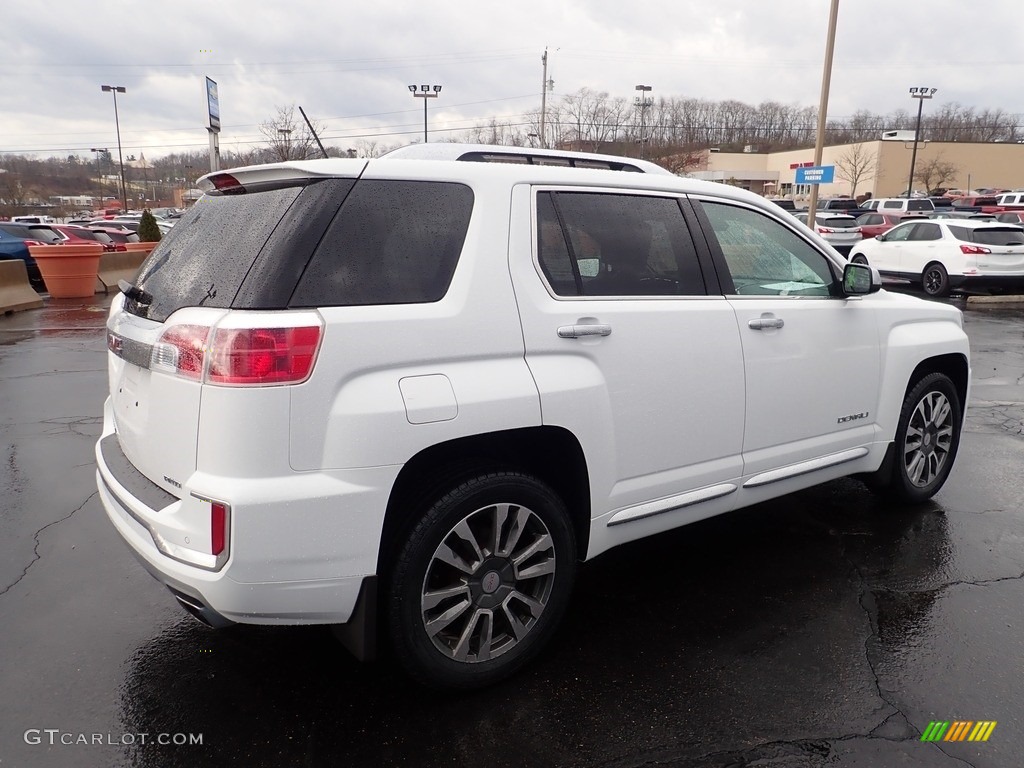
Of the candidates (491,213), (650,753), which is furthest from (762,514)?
(491,213)

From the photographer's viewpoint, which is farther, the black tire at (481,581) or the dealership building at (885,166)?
the dealership building at (885,166)

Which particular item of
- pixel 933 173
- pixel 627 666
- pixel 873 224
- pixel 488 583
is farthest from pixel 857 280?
pixel 933 173

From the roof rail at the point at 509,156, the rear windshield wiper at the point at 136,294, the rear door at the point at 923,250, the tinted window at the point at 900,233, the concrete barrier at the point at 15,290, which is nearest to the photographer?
the rear windshield wiper at the point at 136,294

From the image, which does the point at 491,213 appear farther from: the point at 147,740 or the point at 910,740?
the point at 910,740

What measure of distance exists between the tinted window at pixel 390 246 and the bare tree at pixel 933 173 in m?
86.3

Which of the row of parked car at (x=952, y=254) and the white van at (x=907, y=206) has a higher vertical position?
the white van at (x=907, y=206)

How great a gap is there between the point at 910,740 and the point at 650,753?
3.03 feet

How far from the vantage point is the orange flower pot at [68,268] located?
16.1 metres

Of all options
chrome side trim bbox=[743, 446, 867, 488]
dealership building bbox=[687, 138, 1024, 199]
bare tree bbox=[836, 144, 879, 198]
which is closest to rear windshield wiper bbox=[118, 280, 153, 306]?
chrome side trim bbox=[743, 446, 867, 488]

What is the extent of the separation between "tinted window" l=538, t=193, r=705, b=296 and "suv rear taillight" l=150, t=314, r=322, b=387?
101 cm

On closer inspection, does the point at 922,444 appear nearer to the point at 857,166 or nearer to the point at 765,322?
the point at 765,322

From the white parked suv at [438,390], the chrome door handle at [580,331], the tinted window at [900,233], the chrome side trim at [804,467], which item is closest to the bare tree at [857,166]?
the tinted window at [900,233]

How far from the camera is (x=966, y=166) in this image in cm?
8531

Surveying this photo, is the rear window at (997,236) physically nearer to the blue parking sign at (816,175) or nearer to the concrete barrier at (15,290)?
the blue parking sign at (816,175)
